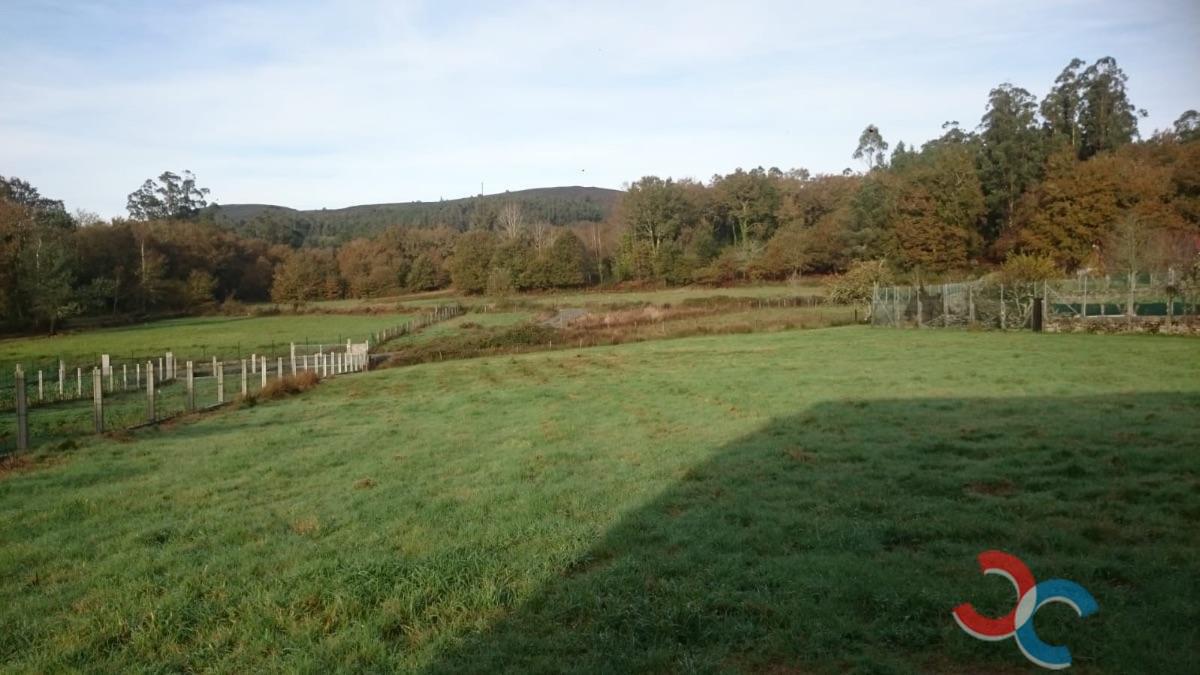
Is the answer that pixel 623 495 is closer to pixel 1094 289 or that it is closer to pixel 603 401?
pixel 603 401

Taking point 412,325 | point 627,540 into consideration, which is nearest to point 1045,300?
point 627,540

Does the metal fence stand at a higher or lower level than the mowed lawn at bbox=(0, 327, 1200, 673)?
higher

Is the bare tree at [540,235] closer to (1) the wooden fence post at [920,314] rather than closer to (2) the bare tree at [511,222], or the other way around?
(2) the bare tree at [511,222]

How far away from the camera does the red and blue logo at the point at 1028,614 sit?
4328 millimetres

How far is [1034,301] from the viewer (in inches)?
1294

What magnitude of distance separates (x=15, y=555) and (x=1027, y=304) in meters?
37.0

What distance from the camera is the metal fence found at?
97.1ft

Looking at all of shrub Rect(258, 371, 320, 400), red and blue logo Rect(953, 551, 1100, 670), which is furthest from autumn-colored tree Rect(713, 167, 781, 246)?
red and blue logo Rect(953, 551, 1100, 670)

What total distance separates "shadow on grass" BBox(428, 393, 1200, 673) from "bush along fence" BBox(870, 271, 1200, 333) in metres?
23.1

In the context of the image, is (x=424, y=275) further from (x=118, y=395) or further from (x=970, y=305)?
(x=970, y=305)

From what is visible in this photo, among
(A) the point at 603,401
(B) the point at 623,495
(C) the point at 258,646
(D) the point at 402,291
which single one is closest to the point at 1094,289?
(A) the point at 603,401

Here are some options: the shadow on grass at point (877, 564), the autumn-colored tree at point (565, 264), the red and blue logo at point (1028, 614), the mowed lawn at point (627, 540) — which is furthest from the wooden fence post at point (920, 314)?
the autumn-colored tree at point (565, 264)

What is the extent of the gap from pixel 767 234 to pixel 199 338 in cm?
7020

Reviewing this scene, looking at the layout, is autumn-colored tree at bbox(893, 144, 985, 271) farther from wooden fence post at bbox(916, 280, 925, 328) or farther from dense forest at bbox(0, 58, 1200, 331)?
wooden fence post at bbox(916, 280, 925, 328)
